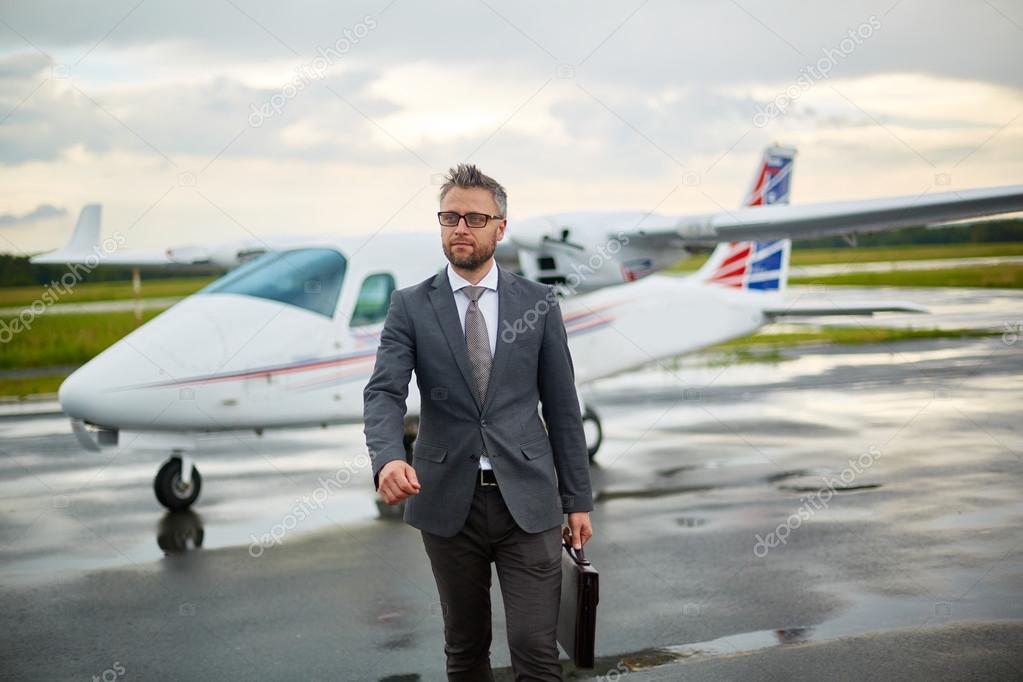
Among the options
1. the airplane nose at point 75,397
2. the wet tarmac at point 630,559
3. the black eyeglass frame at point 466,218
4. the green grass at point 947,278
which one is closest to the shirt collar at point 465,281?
the black eyeglass frame at point 466,218

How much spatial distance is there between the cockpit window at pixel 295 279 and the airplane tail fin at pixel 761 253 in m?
5.60

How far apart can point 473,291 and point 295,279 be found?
5.89m

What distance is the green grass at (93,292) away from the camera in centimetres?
2089

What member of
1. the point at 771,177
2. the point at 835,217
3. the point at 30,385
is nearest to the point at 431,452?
the point at 835,217

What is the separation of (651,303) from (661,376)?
6.72 meters

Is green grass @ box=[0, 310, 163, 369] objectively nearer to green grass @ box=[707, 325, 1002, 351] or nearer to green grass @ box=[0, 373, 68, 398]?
green grass @ box=[0, 373, 68, 398]

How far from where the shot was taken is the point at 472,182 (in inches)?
132

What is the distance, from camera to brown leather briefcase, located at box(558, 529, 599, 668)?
347 cm

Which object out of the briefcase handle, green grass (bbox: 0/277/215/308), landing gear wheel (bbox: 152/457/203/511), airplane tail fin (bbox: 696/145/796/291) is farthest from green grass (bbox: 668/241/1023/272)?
the briefcase handle

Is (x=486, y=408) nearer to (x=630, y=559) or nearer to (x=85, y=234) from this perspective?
(x=630, y=559)

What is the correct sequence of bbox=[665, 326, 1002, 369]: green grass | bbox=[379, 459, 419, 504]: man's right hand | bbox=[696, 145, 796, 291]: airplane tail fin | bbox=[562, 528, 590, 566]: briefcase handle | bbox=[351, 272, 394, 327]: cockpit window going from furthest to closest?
bbox=[665, 326, 1002, 369]: green grass < bbox=[696, 145, 796, 291]: airplane tail fin < bbox=[351, 272, 394, 327]: cockpit window < bbox=[562, 528, 590, 566]: briefcase handle < bbox=[379, 459, 419, 504]: man's right hand

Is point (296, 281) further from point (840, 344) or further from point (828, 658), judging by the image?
point (840, 344)

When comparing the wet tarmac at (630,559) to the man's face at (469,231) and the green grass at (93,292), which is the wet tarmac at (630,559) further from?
the green grass at (93,292)

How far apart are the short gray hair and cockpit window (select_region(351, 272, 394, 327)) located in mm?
5894
